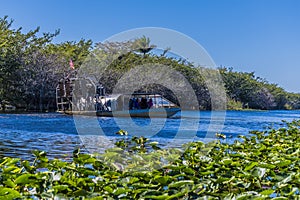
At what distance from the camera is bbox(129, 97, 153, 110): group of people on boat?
2152cm

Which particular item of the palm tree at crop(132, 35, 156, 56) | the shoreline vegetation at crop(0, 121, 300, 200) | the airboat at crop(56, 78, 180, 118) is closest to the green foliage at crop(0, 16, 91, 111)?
the airboat at crop(56, 78, 180, 118)

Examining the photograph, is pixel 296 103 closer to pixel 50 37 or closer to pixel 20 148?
pixel 50 37

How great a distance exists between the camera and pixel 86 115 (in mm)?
20203

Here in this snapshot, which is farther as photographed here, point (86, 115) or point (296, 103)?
point (296, 103)

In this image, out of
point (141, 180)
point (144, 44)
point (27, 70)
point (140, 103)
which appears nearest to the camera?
point (141, 180)

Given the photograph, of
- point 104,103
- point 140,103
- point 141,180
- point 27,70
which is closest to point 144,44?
point 141,180

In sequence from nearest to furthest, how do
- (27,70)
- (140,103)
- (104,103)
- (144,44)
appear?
1. (144,44)
2. (104,103)
3. (140,103)
4. (27,70)

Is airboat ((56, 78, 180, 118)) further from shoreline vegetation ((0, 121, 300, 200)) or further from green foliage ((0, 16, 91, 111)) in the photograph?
shoreline vegetation ((0, 121, 300, 200))

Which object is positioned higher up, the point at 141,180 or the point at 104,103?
the point at 104,103

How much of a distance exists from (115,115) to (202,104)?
16.5m

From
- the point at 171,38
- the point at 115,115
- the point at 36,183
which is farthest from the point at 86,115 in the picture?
the point at 36,183

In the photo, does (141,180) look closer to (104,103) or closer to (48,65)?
(104,103)

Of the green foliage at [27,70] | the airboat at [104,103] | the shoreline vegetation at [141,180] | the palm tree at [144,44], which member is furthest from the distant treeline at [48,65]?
the shoreline vegetation at [141,180]

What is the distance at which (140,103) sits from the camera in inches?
857
